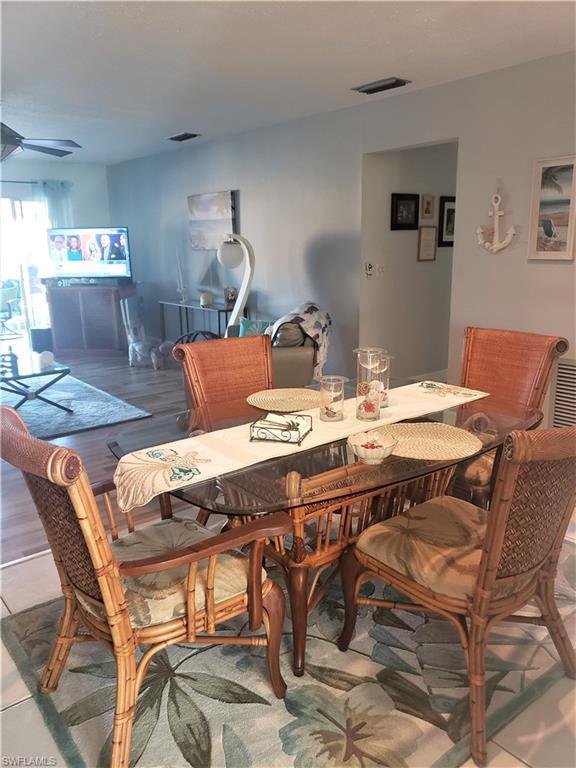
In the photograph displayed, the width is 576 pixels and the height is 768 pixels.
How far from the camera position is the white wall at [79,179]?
7.61m

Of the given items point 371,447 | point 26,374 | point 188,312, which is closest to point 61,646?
point 371,447

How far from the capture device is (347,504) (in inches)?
74.5

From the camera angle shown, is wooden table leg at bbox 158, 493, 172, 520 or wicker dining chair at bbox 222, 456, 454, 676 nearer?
wicker dining chair at bbox 222, 456, 454, 676

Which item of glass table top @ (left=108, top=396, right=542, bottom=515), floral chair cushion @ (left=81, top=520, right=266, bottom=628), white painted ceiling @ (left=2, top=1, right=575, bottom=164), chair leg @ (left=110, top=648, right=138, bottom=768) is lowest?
chair leg @ (left=110, top=648, right=138, bottom=768)

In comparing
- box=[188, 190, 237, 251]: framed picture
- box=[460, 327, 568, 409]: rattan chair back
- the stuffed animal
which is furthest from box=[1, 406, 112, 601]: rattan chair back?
the stuffed animal

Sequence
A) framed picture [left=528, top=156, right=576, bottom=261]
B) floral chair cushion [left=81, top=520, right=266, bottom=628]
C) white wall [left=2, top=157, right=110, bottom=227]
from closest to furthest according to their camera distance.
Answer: floral chair cushion [left=81, top=520, right=266, bottom=628], framed picture [left=528, top=156, right=576, bottom=261], white wall [left=2, top=157, right=110, bottom=227]

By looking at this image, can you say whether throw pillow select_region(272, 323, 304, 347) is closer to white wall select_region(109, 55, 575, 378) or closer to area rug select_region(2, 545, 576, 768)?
white wall select_region(109, 55, 575, 378)

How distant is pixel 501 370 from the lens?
2684 mm

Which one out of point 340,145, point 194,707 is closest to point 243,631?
point 194,707

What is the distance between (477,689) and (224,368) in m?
1.63

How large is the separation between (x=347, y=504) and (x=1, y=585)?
1.57 meters

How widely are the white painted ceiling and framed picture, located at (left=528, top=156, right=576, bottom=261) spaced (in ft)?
2.14

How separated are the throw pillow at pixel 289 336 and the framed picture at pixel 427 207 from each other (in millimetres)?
2036

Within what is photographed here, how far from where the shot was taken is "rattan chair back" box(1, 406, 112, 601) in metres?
1.24
